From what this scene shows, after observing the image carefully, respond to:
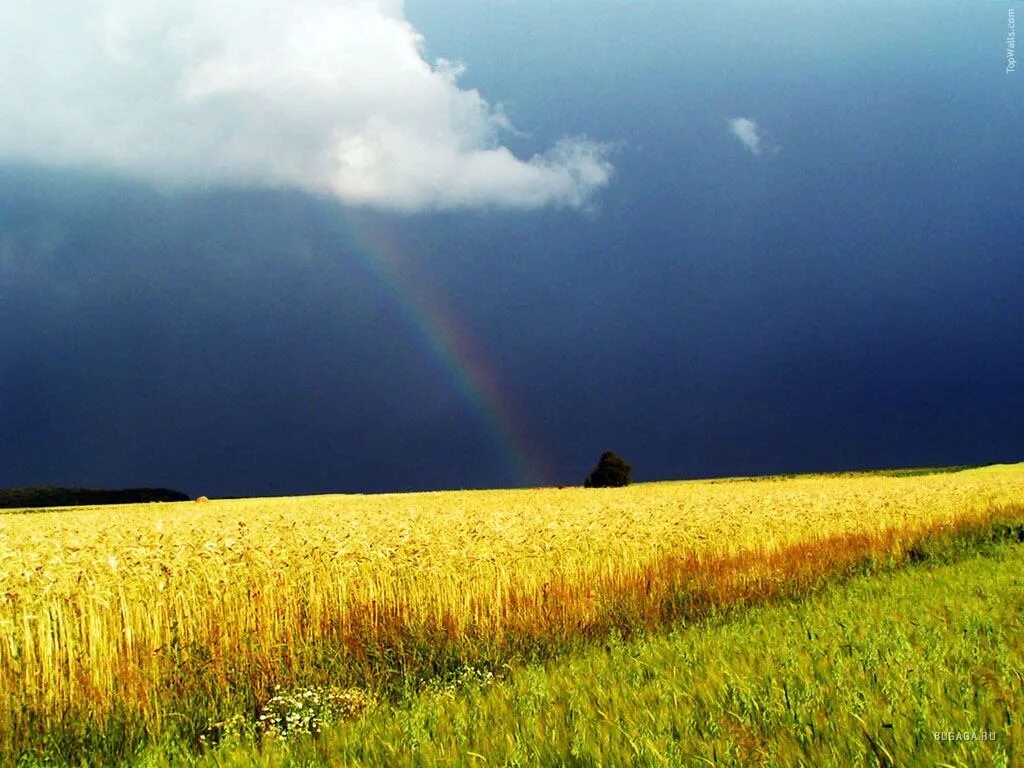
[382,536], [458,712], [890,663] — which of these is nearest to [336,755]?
[458,712]

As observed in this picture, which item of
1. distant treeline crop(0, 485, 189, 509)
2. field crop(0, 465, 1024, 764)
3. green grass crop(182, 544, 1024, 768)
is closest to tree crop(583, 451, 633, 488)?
distant treeline crop(0, 485, 189, 509)

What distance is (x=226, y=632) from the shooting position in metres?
7.90

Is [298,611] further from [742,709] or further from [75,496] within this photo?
[75,496]

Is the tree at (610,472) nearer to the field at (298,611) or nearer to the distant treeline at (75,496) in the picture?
the distant treeline at (75,496)

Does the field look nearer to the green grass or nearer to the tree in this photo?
the green grass

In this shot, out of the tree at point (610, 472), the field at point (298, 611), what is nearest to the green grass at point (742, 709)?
the field at point (298, 611)

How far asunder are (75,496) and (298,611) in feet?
260

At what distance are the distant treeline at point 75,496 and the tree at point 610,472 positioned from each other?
4036cm

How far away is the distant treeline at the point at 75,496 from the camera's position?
7112cm

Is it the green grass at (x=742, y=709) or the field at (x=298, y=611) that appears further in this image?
the field at (x=298, y=611)

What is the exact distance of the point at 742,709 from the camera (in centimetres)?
437

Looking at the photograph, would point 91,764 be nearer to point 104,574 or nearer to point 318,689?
point 318,689

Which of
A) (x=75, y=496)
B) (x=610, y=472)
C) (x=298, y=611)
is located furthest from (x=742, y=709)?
(x=75, y=496)

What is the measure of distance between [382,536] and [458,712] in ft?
22.3
